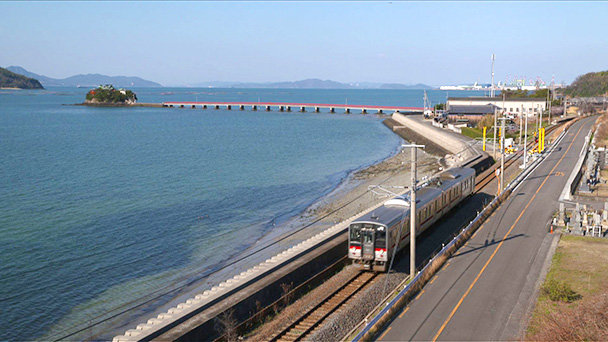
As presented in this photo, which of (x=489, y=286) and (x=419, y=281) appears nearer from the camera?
(x=419, y=281)

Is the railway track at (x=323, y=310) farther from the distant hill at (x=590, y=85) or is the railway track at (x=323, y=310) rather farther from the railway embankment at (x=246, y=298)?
the distant hill at (x=590, y=85)

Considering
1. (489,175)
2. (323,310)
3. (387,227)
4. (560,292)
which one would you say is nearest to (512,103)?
(489,175)

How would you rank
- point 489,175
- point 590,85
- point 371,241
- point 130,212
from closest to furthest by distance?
point 371,241 < point 130,212 < point 489,175 < point 590,85

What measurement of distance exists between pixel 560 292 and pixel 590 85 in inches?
6138

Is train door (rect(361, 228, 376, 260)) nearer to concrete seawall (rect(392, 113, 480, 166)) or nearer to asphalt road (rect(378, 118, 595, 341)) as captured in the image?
asphalt road (rect(378, 118, 595, 341))

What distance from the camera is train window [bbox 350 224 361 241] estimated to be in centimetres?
2392

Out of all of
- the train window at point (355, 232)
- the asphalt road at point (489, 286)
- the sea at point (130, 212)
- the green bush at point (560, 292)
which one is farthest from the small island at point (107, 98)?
the green bush at point (560, 292)

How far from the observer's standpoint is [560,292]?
65.6ft

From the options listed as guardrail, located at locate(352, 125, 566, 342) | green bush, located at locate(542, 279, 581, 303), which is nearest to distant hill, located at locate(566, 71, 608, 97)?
guardrail, located at locate(352, 125, 566, 342)

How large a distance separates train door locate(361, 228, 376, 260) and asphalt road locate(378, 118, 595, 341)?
2.96 metres

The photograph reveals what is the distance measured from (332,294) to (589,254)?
13.2 metres

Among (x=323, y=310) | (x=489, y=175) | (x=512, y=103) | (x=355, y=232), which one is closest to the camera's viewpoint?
(x=323, y=310)

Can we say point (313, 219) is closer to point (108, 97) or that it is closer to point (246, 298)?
point (246, 298)

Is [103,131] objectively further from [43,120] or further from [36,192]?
[36,192]
